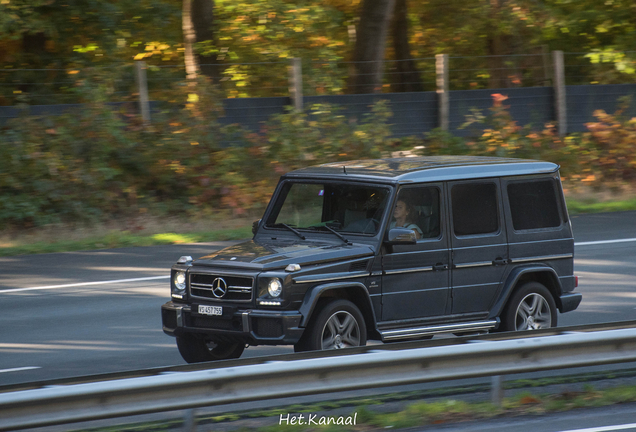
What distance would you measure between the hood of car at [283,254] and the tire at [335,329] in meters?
0.41

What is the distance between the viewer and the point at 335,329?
8.03m

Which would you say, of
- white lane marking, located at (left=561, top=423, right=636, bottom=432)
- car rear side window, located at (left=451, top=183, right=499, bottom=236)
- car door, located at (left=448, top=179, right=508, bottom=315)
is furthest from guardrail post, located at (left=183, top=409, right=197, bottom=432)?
car rear side window, located at (left=451, top=183, right=499, bottom=236)

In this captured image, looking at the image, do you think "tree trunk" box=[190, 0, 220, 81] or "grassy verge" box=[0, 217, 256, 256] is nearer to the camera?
"grassy verge" box=[0, 217, 256, 256]

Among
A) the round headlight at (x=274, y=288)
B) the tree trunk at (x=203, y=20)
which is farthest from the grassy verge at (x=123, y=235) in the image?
the round headlight at (x=274, y=288)

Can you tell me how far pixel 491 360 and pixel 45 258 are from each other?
9708mm

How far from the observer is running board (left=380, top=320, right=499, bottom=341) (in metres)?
8.35

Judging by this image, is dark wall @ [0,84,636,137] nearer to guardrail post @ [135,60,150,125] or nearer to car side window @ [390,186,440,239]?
guardrail post @ [135,60,150,125]

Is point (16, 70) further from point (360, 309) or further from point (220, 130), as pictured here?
point (360, 309)

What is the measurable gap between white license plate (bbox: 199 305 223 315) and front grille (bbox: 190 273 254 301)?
89 millimetres

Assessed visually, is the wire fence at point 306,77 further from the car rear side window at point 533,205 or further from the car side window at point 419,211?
the car side window at point 419,211

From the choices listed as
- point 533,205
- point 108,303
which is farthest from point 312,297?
point 108,303

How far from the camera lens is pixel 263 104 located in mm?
21188

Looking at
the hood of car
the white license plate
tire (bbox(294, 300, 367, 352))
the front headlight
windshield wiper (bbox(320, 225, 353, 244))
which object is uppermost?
windshield wiper (bbox(320, 225, 353, 244))

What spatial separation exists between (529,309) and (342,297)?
7.04 ft
